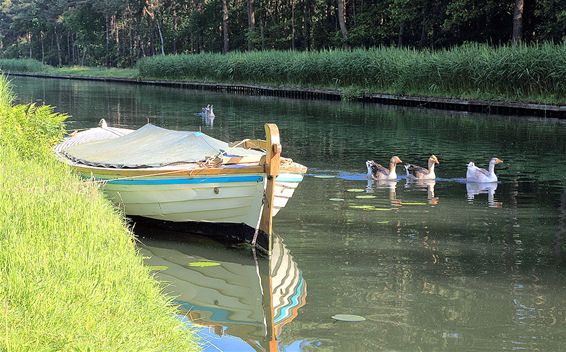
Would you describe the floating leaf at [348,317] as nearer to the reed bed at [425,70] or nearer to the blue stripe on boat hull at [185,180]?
the blue stripe on boat hull at [185,180]

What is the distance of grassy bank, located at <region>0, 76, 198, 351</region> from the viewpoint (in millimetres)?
5098

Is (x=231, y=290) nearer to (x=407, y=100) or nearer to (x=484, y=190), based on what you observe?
(x=484, y=190)

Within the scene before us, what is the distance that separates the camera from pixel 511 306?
8492mm

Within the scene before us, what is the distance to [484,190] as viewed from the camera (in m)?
→ 15.7

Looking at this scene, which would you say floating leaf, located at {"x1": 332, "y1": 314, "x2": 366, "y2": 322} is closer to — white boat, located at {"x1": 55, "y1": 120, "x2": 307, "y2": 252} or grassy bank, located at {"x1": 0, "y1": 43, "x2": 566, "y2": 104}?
white boat, located at {"x1": 55, "y1": 120, "x2": 307, "y2": 252}

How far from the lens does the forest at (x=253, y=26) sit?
48875 mm

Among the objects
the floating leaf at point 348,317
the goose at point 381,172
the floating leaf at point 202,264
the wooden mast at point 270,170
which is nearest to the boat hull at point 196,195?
the wooden mast at point 270,170

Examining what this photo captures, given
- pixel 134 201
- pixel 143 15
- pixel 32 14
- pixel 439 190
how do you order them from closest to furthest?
pixel 134 201
pixel 439 190
pixel 143 15
pixel 32 14

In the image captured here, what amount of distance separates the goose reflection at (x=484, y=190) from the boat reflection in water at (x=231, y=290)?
454 centimetres

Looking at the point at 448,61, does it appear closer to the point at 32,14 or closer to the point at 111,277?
the point at 111,277

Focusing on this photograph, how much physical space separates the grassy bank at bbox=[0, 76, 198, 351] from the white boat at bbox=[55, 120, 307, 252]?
1.51 meters

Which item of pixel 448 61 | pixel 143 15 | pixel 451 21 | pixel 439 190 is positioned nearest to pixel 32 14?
pixel 143 15

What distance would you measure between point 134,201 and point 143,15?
87.3 metres

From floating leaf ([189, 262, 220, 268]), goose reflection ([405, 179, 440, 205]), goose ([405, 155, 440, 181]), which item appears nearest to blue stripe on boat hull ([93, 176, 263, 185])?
floating leaf ([189, 262, 220, 268])
